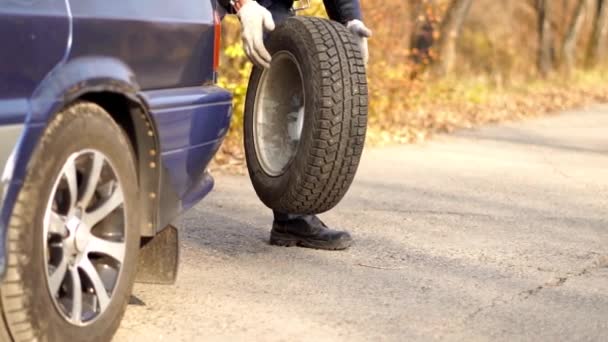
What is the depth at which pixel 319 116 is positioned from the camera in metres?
5.46

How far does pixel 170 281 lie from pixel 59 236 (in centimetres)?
100

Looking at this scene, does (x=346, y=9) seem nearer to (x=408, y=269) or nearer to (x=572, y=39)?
(x=408, y=269)

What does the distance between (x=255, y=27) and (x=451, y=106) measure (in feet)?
34.9

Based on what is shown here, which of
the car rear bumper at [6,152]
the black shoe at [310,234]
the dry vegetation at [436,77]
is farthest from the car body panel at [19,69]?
the dry vegetation at [436,77]

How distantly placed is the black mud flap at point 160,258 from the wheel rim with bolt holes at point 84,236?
0.60 meters

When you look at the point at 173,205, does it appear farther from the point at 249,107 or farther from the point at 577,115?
the point at 577,115

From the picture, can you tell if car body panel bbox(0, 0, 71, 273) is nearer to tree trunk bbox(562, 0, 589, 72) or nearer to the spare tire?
the spare tire

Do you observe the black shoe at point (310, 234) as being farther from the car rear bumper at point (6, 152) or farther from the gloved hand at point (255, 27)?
the car rear bumper at point (6, 152)

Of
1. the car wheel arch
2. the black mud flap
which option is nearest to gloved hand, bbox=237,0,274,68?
the black mud flap

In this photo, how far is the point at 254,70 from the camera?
6.04 metres

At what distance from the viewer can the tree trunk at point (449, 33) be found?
2052 cm

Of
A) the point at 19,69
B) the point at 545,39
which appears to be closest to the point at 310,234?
the point at 19,69

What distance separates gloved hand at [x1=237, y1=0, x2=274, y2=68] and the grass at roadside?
3.80m

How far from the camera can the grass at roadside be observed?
475 inches
